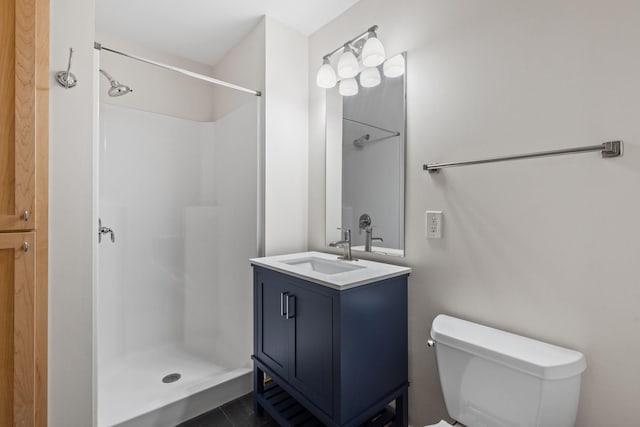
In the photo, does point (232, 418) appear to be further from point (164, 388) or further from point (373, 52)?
point (373, 52)

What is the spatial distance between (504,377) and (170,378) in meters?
1.97

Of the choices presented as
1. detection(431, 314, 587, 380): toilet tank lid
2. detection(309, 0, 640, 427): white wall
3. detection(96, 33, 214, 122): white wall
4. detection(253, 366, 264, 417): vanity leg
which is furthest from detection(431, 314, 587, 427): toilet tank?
detection(96, 33, 214, 122): white wall

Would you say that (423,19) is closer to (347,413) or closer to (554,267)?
(554,267)

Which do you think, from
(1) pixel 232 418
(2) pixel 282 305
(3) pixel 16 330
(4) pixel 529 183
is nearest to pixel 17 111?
(3) pixel 16 330

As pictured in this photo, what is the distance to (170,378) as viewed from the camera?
198cm

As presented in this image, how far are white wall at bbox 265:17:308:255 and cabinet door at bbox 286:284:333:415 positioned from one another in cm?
69

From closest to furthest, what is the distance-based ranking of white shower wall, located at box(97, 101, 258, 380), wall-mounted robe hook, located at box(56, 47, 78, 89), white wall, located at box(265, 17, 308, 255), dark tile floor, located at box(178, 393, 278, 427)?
wall-mounted robe hook, located at box(56, 47, 78, 89), dark tile floor, located at box(178, 393, 278, 427), white wall, located at box(265, 17, 308, 255), white shower wall, located at box(97, 101, 258, 380)

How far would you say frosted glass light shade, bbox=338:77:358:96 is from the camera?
181cm

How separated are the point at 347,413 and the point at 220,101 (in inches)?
97.2

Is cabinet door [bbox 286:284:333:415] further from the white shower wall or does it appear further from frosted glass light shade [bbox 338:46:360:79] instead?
frosted glass light shade [bbox 338:46:360:79]

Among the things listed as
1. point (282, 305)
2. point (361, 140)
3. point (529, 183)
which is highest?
point (361, 140)

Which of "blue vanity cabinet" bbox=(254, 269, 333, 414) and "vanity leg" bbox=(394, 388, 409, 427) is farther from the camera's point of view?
"vanity leg" bbox=(394, 388, 409, 427)

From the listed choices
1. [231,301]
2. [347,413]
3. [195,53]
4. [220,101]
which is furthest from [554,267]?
[195,53]

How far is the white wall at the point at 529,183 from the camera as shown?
3.15 feet
